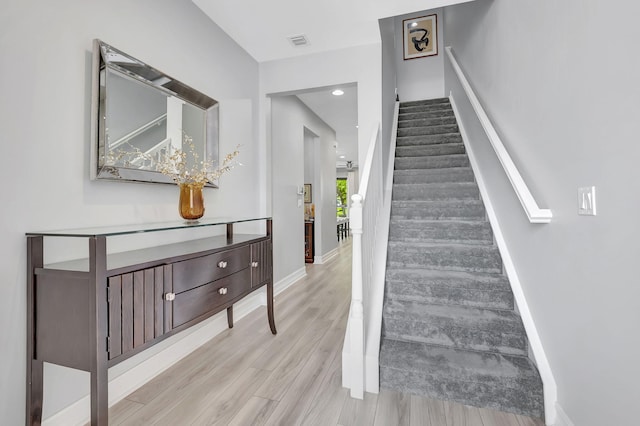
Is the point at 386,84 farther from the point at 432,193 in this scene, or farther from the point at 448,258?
the point at 448,258

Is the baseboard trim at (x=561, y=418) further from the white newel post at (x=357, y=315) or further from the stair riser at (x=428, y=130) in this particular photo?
the stair riser at (x=428, y=130)

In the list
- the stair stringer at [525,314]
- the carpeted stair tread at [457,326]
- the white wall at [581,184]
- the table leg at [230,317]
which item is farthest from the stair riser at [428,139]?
the table leg at [230,317]

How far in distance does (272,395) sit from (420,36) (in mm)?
6612

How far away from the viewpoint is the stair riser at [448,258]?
7.61ft

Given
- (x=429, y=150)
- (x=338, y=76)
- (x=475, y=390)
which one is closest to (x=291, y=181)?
(x=338, y=76)

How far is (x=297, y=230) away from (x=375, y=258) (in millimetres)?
2212

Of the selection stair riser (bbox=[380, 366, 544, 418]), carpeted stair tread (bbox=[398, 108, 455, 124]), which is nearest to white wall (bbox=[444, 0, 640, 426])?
stair riser (bbox=[380, 366, 544, 418])

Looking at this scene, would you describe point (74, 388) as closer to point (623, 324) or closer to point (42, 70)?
point (42, 70)

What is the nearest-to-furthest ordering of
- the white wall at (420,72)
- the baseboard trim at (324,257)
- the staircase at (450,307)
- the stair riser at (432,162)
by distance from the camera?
the staircase at (450,307), the stair riser at (432,162), the baseboard trim at (324,257), the white wall at (420,72)

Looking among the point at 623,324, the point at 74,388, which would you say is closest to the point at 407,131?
the point at 623,324

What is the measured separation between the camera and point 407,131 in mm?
4367

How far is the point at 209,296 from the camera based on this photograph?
1.76 meters

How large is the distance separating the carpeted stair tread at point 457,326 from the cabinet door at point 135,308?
1.44 meters

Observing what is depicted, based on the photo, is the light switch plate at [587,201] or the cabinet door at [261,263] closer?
the light switch plate at [587,201]
